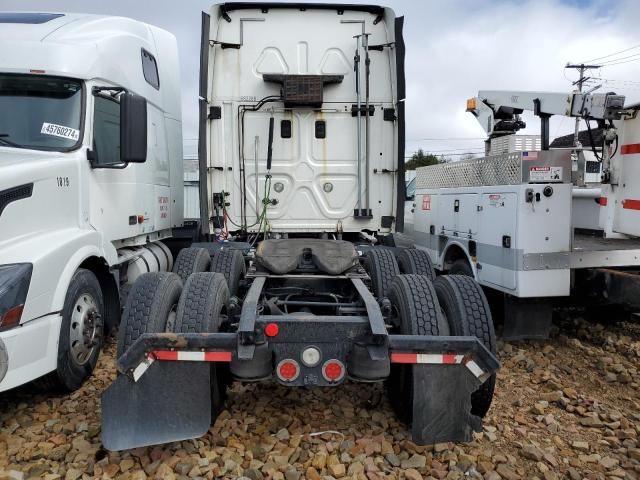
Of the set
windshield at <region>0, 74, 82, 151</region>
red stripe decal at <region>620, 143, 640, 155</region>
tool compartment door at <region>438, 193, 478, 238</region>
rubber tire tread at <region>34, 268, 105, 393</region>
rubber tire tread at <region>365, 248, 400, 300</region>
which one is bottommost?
rubber tire tread at <region>34, 268, 105, 393</region>

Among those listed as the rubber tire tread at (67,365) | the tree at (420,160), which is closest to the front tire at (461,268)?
the rubber tire tread at (67,365)

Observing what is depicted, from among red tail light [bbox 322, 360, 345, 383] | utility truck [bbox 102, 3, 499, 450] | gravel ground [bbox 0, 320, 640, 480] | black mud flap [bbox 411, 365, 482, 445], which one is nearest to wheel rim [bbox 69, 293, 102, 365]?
gravel ground [bbox 0, 320, 640, 480]

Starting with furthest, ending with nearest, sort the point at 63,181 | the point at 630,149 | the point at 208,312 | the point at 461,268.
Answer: the point at 461,268 < the point at 630,149 < the point at 63,181 < the point at 208,312

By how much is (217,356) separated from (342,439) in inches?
39.7

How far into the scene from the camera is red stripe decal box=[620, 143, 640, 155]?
493cm

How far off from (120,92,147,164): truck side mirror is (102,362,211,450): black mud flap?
7.52 feet

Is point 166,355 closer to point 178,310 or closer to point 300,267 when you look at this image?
point 178,310

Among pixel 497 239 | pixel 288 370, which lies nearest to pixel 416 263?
pixel 497 239

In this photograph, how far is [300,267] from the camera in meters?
4.65

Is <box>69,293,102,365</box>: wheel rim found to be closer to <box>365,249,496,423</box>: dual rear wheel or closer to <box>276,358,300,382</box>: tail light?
<box>276,358,300,382</box>: tail light

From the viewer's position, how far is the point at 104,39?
511 cm

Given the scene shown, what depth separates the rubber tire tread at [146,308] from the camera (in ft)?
11.3

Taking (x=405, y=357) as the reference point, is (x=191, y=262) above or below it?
above

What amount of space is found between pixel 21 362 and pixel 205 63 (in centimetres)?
347
